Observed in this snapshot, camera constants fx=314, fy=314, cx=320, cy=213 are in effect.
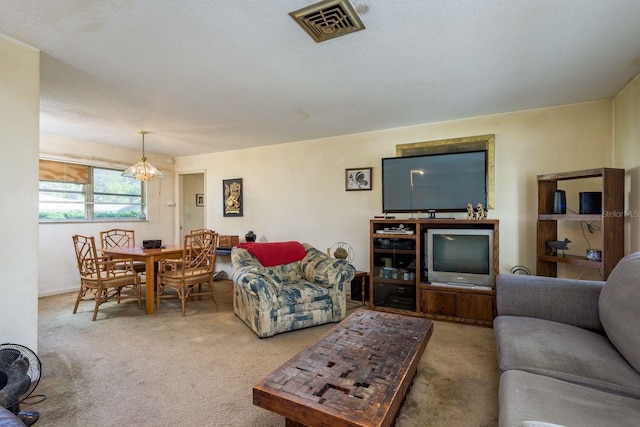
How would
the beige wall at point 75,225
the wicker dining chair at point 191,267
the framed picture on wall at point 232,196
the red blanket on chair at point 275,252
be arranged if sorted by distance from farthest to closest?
the framed picture on wall at point 232,196
the beige wall at point 75,225
the wicker dining chair at point 191,267
the red blanket on chair at point 275,252

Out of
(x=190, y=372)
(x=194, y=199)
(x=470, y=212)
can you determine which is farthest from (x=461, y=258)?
(x=194, y=199)

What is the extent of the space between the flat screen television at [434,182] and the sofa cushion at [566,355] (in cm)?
179

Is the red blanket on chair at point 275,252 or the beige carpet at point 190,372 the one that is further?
the red blanket on chair at point 275,252

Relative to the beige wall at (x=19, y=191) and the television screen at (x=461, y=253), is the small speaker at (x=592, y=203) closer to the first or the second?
the television screen at (x=461, y=253)

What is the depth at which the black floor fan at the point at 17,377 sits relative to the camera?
1.56 metres

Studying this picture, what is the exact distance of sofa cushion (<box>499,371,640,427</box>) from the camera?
1.09 m

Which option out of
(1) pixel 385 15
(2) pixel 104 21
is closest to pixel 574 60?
(1) pixel 385 15

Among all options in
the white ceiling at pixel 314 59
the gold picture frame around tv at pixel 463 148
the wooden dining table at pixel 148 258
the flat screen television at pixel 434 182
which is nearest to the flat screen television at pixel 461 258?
the flat screen television at pixel 434 182

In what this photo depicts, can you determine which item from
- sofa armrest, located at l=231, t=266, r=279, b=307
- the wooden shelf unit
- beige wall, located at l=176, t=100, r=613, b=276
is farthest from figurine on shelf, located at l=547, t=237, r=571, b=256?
sofa armrest, located at l=231, t=266, r=279, b=307

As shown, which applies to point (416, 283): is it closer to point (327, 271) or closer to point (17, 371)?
point (327, 271)

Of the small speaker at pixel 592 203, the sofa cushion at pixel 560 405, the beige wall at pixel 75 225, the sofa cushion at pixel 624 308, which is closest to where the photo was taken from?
the sofa cushion at pixel 560 405

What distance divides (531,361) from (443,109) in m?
2.69

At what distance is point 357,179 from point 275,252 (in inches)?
63.2

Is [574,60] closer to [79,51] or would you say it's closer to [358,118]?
[358,118]
